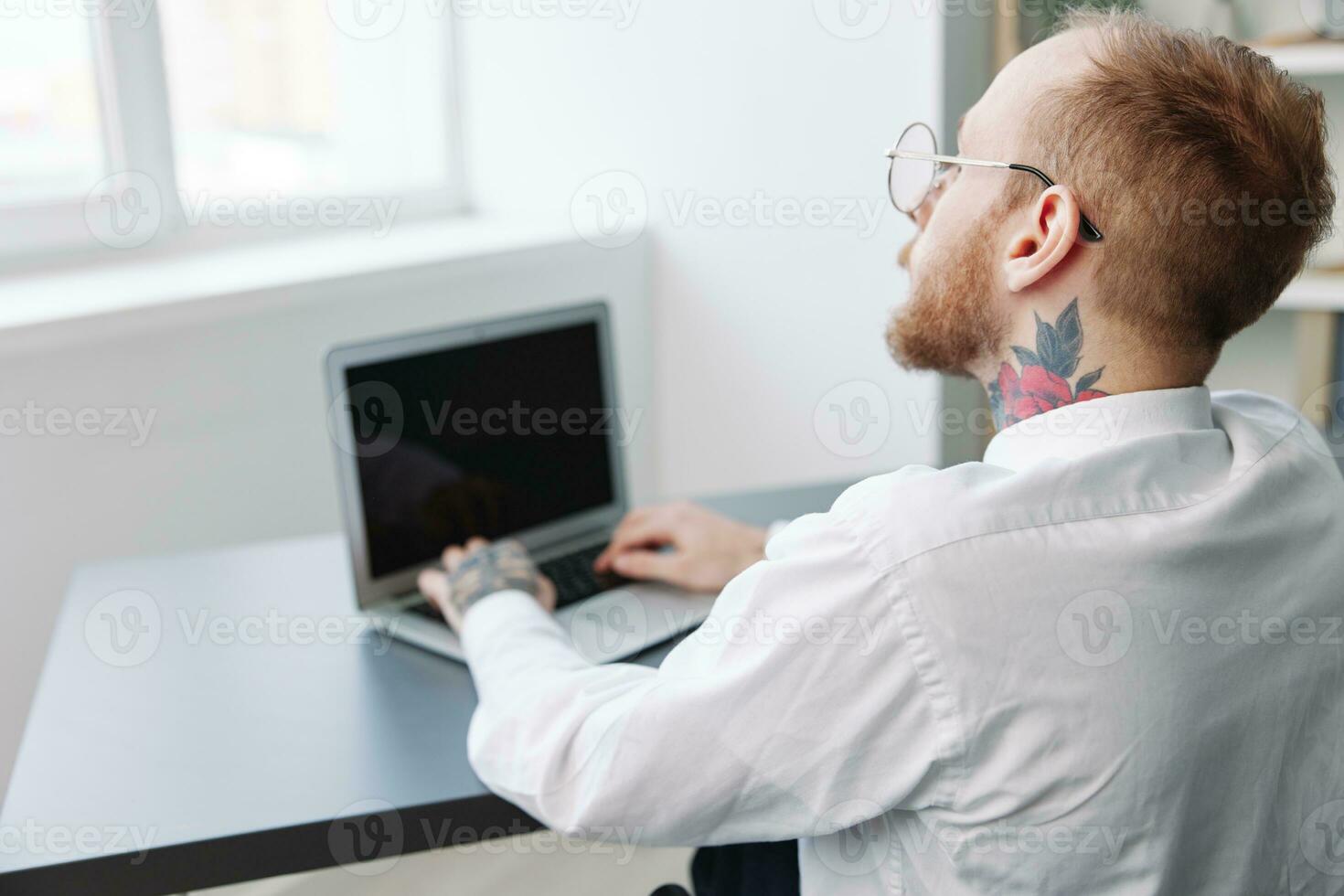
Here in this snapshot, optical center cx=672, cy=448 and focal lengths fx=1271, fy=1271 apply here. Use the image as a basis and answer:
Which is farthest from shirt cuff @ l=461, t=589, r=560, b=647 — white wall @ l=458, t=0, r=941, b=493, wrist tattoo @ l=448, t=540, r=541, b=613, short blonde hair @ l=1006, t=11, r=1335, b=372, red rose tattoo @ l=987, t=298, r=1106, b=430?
white wall @ l=458, t=0, r=941, b=493

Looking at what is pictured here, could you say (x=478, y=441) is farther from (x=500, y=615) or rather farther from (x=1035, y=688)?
(x=1035, y=688)

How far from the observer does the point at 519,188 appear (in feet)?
8.51

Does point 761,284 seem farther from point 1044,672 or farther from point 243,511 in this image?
point 1044,672

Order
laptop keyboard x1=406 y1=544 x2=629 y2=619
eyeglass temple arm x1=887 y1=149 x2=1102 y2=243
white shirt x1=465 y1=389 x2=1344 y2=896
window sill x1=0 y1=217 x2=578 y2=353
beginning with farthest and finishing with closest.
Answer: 1. window sill x1=0 y1=217 x2=578 y2=353
2. laptop keyboard x1=406 y1=544 x2=629 y2=619
3. eyeglass temple arm x1=887 y1=149 x2=1102 y2=243
4. white shirt x1=465 y1=389 x2=1344 y2=896

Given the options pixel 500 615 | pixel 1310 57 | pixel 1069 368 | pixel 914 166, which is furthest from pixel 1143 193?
pixel 1310 57

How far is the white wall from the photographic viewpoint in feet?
6.81

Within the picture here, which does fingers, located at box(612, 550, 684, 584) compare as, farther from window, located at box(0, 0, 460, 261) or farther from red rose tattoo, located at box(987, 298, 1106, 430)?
window, located at box(0, 0, 460, 261)

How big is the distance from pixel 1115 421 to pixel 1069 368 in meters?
0.05

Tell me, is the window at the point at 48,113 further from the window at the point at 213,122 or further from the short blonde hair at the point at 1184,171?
the short blonde hair at the point at 1184,171

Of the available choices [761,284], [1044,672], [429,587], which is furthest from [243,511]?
[1044,672]

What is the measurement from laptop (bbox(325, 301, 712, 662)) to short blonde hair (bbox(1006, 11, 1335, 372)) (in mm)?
595

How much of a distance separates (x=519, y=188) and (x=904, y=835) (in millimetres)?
1945

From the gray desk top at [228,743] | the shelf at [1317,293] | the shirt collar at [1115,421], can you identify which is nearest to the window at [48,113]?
the gray desk top at [228,743]

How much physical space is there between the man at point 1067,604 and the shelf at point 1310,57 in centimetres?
98
